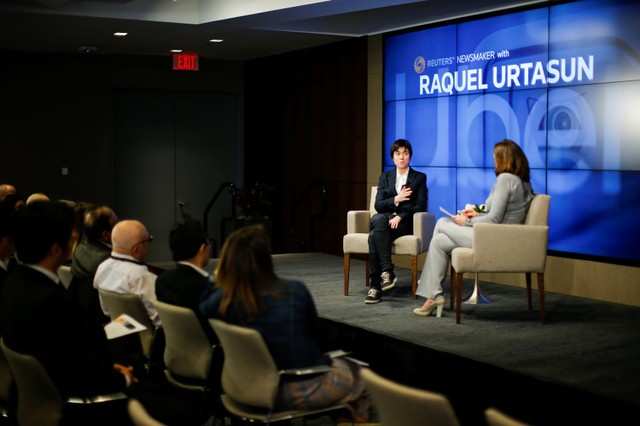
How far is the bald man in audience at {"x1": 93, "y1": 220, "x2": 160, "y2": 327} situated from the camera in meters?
4.66

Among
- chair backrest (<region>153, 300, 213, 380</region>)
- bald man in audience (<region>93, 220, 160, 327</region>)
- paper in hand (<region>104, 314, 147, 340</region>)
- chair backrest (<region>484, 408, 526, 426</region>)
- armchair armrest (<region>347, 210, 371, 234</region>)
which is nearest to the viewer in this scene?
chair backrest (<region>484, 408, 526, 426</region>)

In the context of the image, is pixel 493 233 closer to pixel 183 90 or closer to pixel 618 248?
pixel 618 248

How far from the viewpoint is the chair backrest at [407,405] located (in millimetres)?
2418

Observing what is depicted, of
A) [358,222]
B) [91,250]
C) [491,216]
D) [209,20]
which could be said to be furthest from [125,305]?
[209,20]

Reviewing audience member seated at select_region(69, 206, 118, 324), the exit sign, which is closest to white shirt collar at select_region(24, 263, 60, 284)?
audience member seated at select_region(69, 206, 118, 324)

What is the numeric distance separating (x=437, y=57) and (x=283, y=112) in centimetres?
351

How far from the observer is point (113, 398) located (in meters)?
3.40

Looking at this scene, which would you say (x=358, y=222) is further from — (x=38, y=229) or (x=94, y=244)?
(x=38, y=229)

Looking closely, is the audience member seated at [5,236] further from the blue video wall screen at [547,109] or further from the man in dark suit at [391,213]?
the blue video wall screen at [547,109]

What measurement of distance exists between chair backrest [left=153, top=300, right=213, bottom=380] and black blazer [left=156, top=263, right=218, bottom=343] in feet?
0.57

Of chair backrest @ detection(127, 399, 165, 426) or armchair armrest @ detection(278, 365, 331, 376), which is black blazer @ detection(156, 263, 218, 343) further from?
chair backrest @ detection(127, 399, 165, 426)

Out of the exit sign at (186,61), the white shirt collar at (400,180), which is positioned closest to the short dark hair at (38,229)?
the white shirt collar at (400,180)

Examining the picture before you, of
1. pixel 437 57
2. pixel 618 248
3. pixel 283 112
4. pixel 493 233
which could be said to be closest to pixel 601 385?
pixel 493 233

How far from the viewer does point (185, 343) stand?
4.05m
